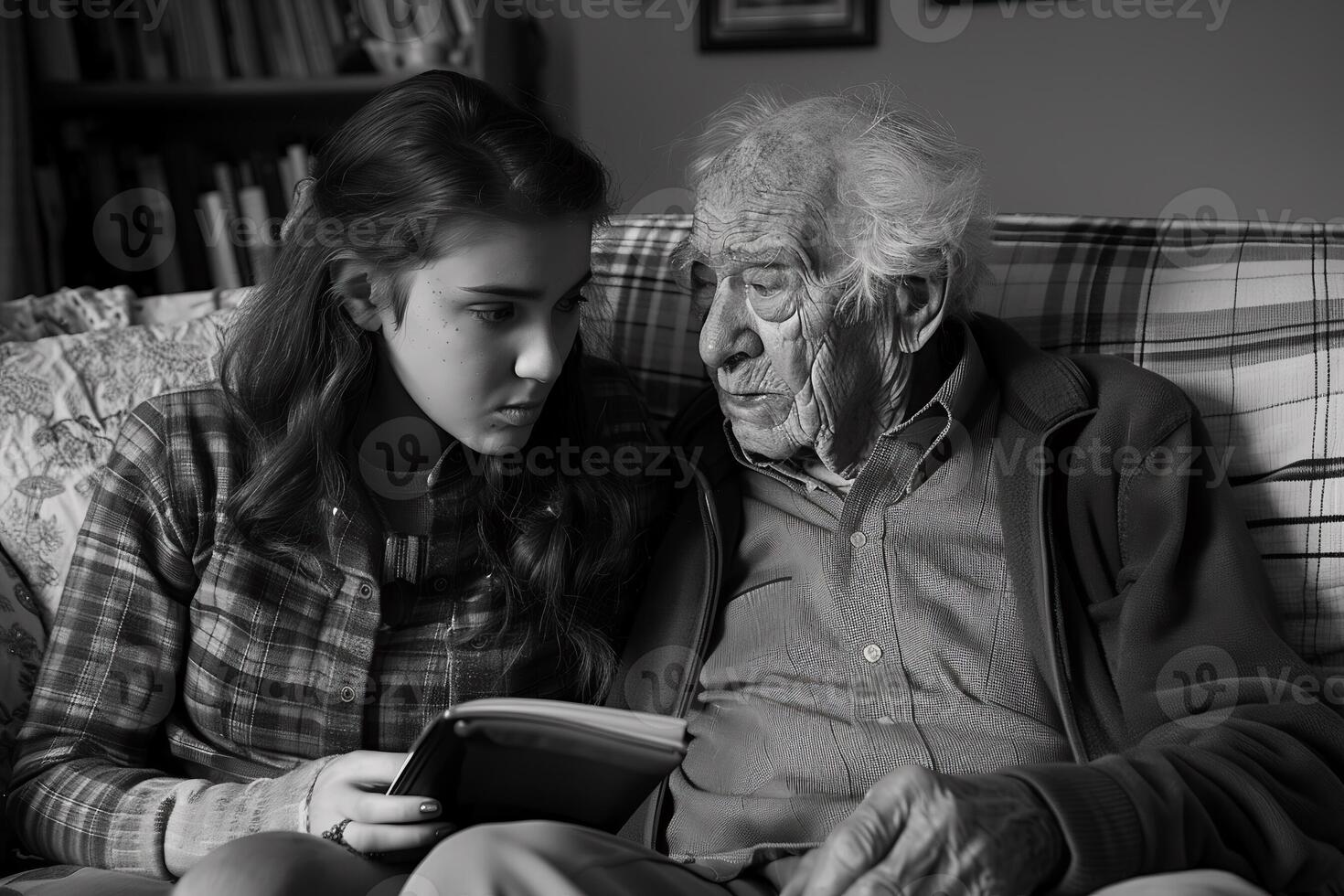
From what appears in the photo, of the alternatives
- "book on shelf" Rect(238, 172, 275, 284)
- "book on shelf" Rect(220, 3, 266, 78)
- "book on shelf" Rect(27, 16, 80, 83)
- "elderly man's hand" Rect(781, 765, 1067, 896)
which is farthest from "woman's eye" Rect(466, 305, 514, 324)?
"book on shelf" Rect(27, 16, 80, 83)

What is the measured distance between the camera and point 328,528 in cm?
127

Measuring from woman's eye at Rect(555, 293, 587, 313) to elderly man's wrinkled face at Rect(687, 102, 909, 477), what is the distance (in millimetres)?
155

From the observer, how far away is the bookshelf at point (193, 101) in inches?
106

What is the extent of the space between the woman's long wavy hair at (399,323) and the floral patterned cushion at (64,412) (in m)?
0.20

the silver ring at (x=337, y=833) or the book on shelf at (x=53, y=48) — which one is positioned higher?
the book on shelf at (x=53, y=48)

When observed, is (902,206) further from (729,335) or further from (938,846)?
(938,846)

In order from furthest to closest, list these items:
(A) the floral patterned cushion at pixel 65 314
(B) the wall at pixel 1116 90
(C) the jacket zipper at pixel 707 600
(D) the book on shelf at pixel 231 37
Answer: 1. (D) the book on shelf at pixel 231 37
2. (B) the wall at pixel 1116 90
3. (A) the floral patterned cushion at pixel 65 314
4. (C) the jacket zipper at pixel 707 600

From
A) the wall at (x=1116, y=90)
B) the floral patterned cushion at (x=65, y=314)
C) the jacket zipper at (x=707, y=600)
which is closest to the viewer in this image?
the jacket zipper at (x=707, y=600)

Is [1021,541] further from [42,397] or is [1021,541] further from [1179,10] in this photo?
[1179,10]

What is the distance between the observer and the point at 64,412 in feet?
4.85

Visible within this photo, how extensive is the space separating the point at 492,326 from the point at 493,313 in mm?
15

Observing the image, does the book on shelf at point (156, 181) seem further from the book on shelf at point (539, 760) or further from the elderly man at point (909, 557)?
the book on shelf at point (539, 760)

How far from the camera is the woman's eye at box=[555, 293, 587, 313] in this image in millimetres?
1259

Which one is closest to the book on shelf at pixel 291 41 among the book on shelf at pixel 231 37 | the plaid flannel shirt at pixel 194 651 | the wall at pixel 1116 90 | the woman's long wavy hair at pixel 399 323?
the book on shelf at pixel 231 37
